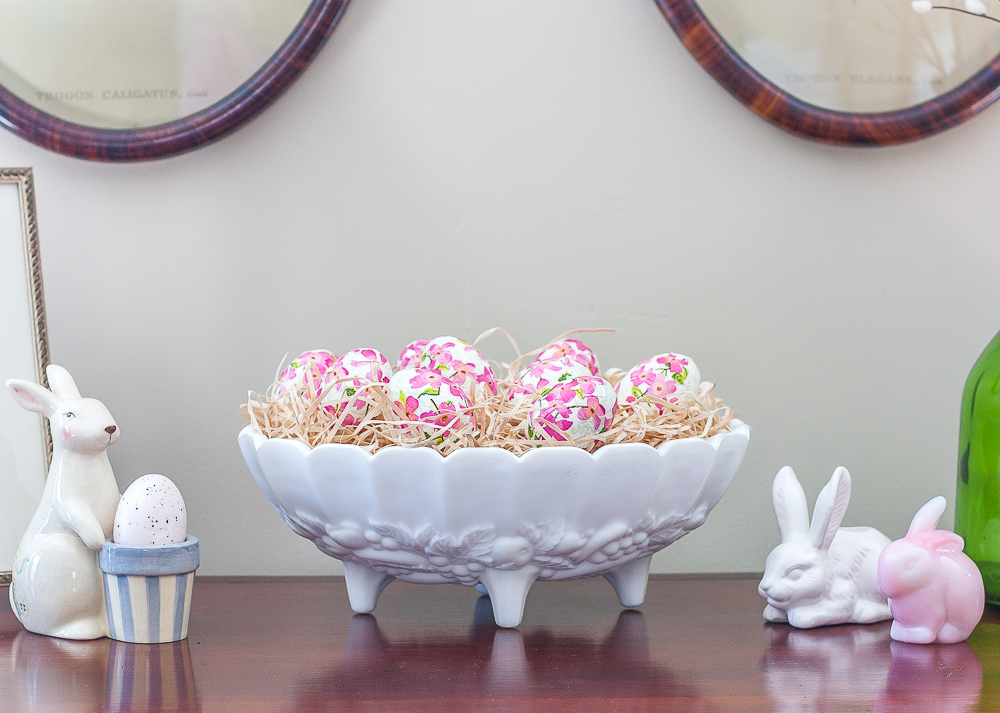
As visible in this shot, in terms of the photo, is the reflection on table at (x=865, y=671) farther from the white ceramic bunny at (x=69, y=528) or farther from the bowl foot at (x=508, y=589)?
the white ceramic bunny at (x=69, y=528)

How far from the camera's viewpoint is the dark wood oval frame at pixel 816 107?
89 cm

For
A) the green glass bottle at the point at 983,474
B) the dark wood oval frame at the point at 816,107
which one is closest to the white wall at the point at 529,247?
the dark wood oval frame at the point at 816,107

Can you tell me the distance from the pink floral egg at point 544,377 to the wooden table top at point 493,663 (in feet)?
0.66

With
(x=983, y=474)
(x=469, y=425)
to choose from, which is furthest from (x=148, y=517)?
(x=983, y=474)

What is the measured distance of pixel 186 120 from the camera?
35.0 inches

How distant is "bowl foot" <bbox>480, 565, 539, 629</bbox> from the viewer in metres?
0.68

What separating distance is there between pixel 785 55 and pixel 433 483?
631 mm

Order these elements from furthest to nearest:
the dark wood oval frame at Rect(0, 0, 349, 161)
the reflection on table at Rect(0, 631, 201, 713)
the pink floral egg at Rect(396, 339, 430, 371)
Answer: the dark wood oval frame at Rect(0, 0, 349, 161), the pink floral egg at Rect(396, 339, 430, 371), the reflection on table at Rect(0, 631, 201, 713)

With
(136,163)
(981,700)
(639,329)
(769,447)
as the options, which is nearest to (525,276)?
(639,329)

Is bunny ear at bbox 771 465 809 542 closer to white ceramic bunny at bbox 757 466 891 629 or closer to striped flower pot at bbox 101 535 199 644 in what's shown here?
white ceramic bunny at bbox 757 466 891 629

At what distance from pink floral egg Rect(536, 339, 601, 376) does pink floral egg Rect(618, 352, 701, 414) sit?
0.13ft

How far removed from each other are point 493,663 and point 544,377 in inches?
9.0

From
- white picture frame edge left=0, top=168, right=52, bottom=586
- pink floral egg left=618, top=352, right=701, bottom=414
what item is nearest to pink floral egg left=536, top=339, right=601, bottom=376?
pink floral egg left=618, top=352, right=701, bottom=414

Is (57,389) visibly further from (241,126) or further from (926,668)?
(926,668)
